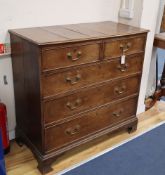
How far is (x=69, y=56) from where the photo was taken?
1.58m

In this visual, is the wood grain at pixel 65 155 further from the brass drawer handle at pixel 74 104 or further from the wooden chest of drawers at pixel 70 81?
the brass drawer handle at pixel 74 104

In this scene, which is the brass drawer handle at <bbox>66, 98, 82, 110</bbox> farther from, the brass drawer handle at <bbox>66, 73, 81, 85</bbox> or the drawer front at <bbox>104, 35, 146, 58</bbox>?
the drawer front at <bbox>104, 35, 146, 58</bbox>

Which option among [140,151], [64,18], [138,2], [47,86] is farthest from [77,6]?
[140,151]

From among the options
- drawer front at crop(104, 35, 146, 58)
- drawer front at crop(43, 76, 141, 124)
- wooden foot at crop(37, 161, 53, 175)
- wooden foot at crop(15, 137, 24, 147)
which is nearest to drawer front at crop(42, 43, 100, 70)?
drawer front at crop(104, 35, 146, 58)

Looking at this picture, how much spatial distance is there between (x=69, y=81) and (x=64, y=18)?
63 centimetres

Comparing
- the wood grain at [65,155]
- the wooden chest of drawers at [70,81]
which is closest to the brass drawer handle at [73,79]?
the wooden chest of drawers at [70,81]

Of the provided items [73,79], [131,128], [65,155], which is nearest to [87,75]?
[73,79]

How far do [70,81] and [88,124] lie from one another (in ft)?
1.45

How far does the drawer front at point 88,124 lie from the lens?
69.5 inches

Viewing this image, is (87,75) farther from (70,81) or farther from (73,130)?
(73,130)

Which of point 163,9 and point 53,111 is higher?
point 163,9

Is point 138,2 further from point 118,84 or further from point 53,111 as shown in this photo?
point 53,111

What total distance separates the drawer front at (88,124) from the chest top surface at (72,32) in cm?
58

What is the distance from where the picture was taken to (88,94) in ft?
5.95
